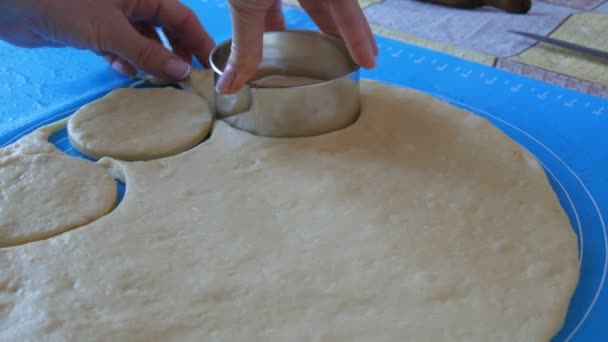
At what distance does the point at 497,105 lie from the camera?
1474 mm

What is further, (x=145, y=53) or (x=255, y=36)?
(x=145, y=53)

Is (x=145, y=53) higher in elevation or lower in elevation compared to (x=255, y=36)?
lower

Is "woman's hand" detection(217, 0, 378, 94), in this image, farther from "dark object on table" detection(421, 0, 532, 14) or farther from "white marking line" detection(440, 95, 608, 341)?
"dark object on table" detection(421, 0, 532, 14)

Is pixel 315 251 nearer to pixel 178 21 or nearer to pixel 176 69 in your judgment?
pixel 176 69

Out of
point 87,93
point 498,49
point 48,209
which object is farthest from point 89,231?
point 498,49

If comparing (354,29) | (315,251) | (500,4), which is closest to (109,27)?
(354,29)

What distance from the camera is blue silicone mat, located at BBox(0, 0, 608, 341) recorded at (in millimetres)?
1108

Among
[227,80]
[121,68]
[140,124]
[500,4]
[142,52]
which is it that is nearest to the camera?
[227,80]

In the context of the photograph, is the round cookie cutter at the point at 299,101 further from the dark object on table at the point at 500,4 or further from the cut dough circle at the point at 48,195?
the dark object on table at the point at 500,4

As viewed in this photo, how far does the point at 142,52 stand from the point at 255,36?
50 cm

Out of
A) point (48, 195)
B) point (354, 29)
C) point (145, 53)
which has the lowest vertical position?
point (48, 195)

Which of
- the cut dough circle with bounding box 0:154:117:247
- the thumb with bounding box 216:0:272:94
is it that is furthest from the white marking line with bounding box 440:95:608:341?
the cut dough circle with bounding box 0:154:117:247

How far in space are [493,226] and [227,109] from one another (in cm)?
64

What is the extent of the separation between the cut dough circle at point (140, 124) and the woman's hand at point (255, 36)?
0.69 ft
